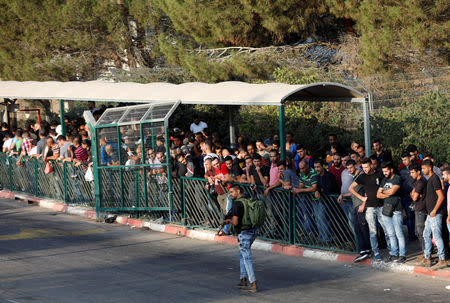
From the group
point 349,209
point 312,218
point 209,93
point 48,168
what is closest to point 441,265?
point 349,209

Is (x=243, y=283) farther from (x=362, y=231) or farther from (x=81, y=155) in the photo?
(x=81, y=155)

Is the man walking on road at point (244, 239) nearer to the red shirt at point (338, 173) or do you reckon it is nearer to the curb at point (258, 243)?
the curb at point (258, 243)

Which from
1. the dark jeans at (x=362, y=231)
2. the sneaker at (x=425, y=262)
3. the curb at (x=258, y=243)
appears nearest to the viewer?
the sneaker at (x=425, y=262)

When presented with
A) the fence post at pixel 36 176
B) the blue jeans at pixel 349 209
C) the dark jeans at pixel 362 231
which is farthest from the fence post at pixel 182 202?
the fence post at pixel 36 176

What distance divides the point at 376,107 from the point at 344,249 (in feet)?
26.4

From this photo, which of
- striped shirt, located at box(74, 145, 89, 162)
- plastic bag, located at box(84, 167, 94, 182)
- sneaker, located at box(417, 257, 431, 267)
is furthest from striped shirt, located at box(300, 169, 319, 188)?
striped shirt, located at box(74, 145, 89, 162)

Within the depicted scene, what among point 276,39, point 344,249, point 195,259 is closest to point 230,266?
point 195,259

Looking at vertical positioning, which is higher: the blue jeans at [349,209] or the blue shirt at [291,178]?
the blue shirt at [291,178]

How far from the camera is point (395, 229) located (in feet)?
37.0

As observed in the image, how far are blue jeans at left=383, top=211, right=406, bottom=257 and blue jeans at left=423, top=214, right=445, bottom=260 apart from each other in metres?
0.45

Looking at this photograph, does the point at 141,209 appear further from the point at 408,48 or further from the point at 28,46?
the point at 28,46

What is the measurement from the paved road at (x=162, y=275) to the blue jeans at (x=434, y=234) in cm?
51

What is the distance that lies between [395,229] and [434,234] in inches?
29.9

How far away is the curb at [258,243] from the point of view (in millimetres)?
10906
